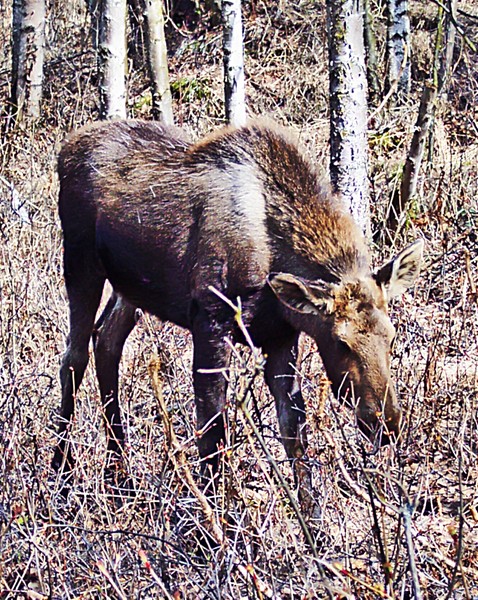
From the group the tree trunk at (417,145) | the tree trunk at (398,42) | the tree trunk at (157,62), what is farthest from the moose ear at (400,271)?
the tree trunk at (398,42)

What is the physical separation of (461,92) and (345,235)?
25.3 feet

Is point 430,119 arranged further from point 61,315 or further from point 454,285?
point 61,315

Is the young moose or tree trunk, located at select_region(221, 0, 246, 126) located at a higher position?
tree trunk, located at select_region(221, 0, 246, 126)

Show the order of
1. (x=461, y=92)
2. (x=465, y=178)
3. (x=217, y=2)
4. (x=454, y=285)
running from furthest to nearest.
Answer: (x=217, y=2), (x=461, y=92), (x=465, y=178), (x=454, y=285)

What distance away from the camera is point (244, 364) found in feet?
9.14

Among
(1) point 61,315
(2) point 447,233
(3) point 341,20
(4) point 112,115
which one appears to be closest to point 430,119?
(2) point 447,233

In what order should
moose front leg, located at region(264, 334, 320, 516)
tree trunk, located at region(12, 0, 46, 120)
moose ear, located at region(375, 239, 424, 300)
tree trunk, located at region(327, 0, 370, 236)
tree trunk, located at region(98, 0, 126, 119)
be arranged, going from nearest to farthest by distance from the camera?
1. moose ear, located at region(375, 239, 424, 300)
2. moose front leg, located at region(264, 334, 320, 516)
3. tree trunk, located at region(327, 0, 370, 236)
4. tree trunk, located at region(98, 0, 126, 119)
5. tree trunk, located at region(12, 0, 46, 120)

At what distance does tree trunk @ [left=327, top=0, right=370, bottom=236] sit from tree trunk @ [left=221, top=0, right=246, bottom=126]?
2621 millimetres

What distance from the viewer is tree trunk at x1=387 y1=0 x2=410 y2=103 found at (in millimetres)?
13195

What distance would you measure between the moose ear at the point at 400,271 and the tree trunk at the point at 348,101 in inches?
82.3

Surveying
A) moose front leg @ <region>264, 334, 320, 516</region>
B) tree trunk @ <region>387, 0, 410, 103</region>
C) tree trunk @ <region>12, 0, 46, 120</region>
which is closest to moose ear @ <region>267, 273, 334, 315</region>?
moose front leg @ <region>264, 334, 320, 516</region>

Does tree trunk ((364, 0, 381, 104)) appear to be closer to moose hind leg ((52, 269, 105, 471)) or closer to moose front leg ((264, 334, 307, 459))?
moose hind leg ((52, 269, 105, 471))

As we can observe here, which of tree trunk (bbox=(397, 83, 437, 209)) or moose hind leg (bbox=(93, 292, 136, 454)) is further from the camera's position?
tree trunk (bbox=(397, 83, 437, 209))

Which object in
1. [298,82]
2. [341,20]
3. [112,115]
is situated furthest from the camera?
[298,82]
